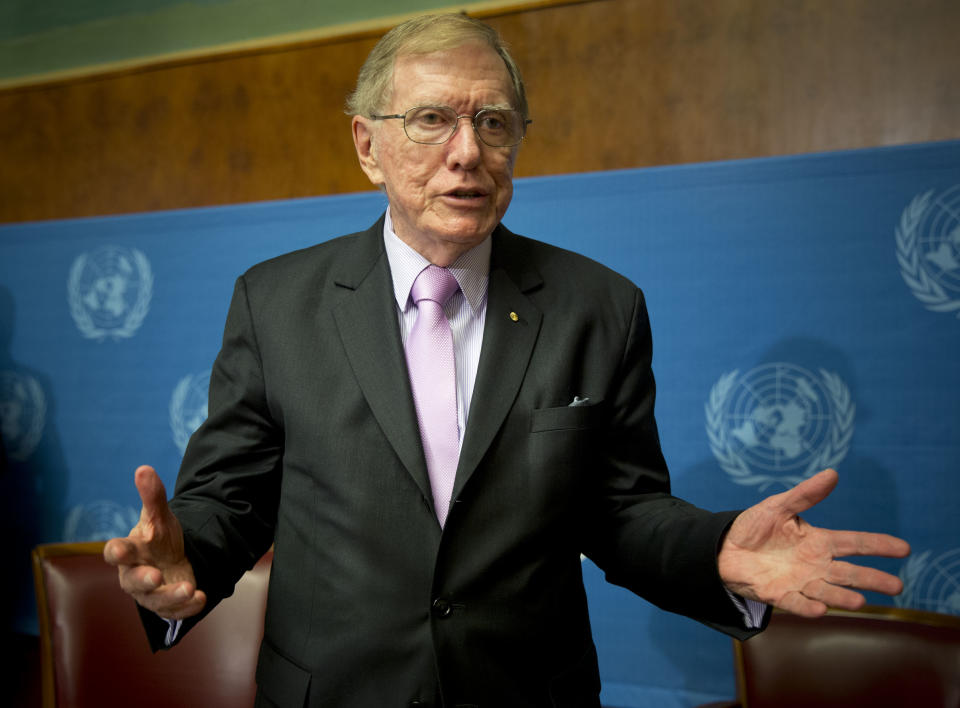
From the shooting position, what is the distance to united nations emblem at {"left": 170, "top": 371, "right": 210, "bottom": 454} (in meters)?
2.69

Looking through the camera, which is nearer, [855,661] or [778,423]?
[855,661]

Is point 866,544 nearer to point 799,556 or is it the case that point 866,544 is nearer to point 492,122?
point 799,556

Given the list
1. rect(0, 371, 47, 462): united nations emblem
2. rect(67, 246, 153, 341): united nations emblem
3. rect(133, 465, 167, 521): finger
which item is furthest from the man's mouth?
rect(0, 371, 47, 462): united nations emblem

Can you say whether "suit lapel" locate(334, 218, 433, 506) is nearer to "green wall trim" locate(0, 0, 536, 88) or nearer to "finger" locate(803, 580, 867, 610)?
"finger" locate(803, 580, 867, 610)

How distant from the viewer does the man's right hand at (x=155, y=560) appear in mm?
981

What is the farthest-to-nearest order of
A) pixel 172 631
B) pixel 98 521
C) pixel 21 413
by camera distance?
pixel 21 413, pixel 98 521, pixel 172 631

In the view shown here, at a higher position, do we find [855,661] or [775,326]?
[775,326]

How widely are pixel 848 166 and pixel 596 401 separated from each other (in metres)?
1.26

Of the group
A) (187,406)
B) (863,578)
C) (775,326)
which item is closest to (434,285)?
(863,578)

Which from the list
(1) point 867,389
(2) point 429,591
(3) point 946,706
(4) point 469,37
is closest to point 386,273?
(4) point 469,37

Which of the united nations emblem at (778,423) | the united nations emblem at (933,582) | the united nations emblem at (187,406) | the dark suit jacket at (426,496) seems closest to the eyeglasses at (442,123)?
the dark suit jacket at (426,496)

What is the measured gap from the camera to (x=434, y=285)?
1270 millimetres

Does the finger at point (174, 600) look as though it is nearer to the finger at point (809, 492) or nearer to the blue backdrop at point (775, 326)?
the finger at point (809, 492)

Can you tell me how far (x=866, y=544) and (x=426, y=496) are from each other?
2.01ft
